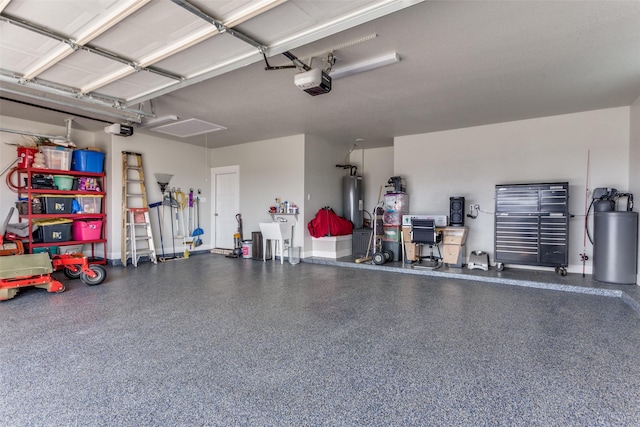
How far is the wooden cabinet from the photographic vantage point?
5.33 m

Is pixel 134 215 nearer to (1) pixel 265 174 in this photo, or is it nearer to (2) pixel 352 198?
(1) pixel 265 174

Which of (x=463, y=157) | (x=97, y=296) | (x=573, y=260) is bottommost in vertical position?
(x=97, y=296)

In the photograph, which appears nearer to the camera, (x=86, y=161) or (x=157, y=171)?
(x=86, y=161)

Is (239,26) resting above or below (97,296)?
above

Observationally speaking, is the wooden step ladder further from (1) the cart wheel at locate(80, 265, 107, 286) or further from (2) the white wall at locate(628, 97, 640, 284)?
(2) the white wall at locate(628, 97, 640, 284)

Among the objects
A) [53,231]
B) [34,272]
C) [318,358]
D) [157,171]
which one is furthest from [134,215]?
[318,358]

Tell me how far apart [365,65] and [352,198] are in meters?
4.40

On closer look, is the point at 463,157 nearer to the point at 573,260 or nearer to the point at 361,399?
the point at 573,260

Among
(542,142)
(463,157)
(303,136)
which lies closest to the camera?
(542,142)

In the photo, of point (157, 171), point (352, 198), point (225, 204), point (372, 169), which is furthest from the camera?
point (372, 169)

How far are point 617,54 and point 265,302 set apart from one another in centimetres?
462

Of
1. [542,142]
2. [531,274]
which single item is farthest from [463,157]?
[531,274]

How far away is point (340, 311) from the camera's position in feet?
11.8

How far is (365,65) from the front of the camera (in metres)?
3.50
